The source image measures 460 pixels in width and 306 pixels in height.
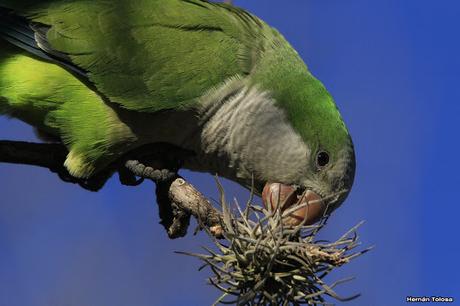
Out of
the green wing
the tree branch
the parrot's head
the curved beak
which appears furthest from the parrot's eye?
the tree branch

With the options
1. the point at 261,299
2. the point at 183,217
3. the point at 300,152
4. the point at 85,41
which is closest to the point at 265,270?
the point at 261,299

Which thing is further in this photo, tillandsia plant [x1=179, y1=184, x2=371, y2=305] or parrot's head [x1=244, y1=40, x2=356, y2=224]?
parrot's head [x1=244, y1=40, x2=356, y2=224]

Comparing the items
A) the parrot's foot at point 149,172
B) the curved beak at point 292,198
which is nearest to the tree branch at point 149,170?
the parrot's foot at point 149,172

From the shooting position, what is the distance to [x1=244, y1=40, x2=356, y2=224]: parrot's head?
12.0ft

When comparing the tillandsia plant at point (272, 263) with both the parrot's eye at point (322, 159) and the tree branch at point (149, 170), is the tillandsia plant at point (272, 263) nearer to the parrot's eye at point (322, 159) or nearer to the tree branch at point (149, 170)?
the tree branch at point (149, 170)

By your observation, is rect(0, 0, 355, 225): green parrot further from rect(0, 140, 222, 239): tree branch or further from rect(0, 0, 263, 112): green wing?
rect(0, 140, 222, 239): tree branch

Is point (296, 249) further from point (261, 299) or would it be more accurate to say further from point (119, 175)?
point (119, 175)

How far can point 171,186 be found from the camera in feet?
10.9

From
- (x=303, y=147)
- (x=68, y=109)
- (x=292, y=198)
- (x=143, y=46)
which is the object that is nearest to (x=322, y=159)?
(x=303, y=147)

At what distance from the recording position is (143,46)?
12.1 ft

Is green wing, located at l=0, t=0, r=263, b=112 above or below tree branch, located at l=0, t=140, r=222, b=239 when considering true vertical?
above

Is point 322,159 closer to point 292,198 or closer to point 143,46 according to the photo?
point 292,198

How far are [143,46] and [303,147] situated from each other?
1.13 meters

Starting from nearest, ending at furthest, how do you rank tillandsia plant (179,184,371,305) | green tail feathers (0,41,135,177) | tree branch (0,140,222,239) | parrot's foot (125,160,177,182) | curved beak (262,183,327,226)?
tillandsia plant (179,184,371,305) → tree branch (0,140,222,239) → curved beak (262,183,327,226) → parrot's foot (125,160,177,182) → green tail feathers (0,41,135,177)
